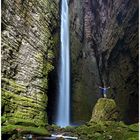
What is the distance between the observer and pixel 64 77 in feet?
97.5

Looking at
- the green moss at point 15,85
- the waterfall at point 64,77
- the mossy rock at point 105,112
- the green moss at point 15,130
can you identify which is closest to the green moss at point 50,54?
the waterfall at point 64,77

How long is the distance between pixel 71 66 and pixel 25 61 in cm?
974

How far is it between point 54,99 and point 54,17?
7.76 meters

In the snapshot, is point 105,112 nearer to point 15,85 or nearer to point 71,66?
point 71,66

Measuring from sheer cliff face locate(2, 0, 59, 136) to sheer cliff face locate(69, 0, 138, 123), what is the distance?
22.8 ft

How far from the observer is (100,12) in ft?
109

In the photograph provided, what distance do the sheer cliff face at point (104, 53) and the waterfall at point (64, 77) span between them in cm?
87

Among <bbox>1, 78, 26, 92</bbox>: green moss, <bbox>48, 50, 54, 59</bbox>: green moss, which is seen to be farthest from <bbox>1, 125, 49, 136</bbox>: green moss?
<bbox>48, 50, 54, 59</bbox>: green moss

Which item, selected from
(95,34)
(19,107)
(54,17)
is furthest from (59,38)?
(19,107)

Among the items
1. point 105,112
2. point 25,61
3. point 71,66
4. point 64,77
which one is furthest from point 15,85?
point 71,66

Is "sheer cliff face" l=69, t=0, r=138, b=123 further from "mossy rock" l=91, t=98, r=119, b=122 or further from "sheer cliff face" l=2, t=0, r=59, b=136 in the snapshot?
"sheer cliff face" l=2, t=0, r=59, b=136

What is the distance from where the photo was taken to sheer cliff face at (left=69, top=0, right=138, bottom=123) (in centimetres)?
2709

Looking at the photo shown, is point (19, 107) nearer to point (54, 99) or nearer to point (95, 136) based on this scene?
point (95, 136)

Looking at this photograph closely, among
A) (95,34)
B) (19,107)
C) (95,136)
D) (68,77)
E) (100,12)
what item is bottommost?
(95,136)
